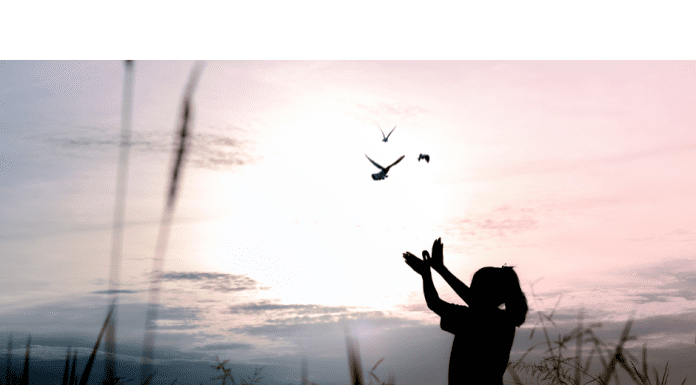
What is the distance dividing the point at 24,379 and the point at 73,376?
0.20 m

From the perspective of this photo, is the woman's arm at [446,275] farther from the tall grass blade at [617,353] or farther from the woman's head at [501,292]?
the tall grass blade at [617,353]

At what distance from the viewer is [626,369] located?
3301mm

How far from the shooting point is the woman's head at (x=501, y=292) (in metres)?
3.56

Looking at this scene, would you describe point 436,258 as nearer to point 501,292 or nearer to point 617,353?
point 501,292

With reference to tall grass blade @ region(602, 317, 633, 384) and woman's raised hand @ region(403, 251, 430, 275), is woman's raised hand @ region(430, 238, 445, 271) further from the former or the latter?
tall grass blade @ region(602, 317, 633, 384)

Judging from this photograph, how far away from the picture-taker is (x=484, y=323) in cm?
354

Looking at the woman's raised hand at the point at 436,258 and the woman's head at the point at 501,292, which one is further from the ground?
the woman's raised hand at the point at 436,258

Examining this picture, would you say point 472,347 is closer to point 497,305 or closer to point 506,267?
point 497,305

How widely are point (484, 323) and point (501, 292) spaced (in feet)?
0.76

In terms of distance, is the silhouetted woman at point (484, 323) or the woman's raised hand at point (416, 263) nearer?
the silhouetted woman at point (484, 323)

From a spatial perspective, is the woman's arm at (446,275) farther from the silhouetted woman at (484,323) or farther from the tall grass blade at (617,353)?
the tall grass blade at (617,353)

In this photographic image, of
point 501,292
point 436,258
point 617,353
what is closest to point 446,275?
point 436,258

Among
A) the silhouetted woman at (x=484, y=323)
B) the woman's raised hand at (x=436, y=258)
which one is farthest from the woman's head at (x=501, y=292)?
the woman's raised hand at (x=436, y=258)

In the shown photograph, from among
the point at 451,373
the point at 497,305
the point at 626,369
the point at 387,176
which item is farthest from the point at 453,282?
the point at 387,176
